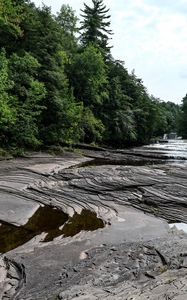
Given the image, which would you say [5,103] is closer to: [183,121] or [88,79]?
[88,79]

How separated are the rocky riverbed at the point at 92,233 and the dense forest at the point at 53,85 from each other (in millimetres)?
6951

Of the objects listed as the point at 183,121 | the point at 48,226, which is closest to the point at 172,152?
the point at 48,226

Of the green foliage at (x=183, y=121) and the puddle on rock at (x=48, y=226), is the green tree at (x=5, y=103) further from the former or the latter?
the green foliage at (x=183, y=121)

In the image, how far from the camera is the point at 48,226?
37.3 ft

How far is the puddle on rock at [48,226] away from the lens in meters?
9.89

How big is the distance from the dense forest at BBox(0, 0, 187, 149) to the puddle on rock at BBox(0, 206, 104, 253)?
41.5 ft

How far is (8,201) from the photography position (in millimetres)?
13250

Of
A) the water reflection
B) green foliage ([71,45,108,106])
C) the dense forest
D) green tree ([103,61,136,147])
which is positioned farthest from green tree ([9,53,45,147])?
green tree ([103,61,136,147])

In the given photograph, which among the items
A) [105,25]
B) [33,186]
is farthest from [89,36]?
[33,186]

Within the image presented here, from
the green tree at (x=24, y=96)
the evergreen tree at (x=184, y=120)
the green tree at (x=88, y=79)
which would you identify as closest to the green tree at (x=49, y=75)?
the green tree at (x=24, y=96)

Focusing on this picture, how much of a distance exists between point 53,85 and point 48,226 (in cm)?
2152

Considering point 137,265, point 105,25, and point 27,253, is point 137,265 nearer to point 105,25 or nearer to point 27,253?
point 27,253

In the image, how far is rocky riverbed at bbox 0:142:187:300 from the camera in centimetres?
666

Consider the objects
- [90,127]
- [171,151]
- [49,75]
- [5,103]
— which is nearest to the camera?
[5,103]
